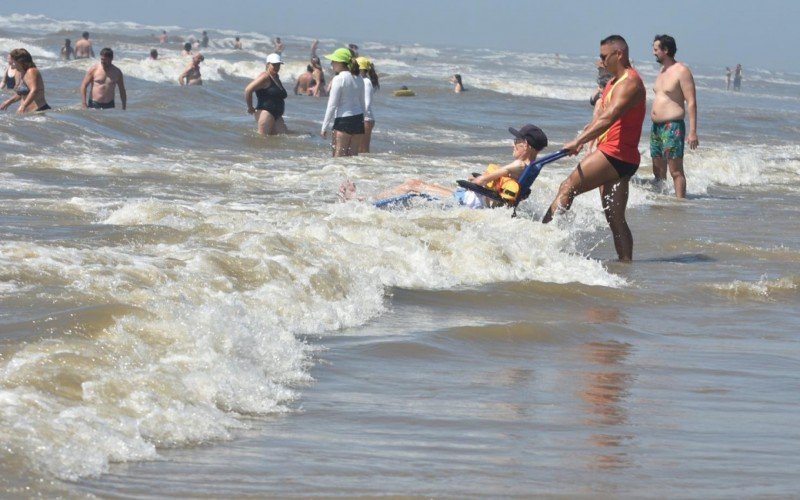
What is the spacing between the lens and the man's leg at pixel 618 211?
8.91 metres

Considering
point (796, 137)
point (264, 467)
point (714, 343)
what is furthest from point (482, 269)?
point (796, 137)

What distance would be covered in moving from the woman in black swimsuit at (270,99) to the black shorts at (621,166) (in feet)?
26.1

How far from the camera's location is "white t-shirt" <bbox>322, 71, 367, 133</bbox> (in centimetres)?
1368

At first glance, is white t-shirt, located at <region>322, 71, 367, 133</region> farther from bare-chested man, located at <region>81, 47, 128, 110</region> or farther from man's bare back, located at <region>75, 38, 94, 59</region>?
man's bare back, located at <region>75, 38, 94, 59</region>

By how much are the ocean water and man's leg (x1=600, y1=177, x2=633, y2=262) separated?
14cm

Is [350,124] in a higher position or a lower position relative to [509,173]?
lower

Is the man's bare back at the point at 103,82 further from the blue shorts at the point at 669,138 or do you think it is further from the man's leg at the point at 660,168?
the blue shorts at the point at 669,138

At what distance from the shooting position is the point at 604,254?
966cm

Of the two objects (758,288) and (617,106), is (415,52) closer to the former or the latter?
(617,106)

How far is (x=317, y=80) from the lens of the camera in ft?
92.4

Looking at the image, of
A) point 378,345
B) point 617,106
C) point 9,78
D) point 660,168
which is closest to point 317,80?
Answer: point 9,78

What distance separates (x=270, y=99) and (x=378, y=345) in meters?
11.5

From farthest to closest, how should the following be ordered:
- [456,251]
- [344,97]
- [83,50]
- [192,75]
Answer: [83,50] < [192,75] < [344,97] < [456,251]

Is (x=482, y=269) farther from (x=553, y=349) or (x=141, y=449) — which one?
(x=141, y=449)
